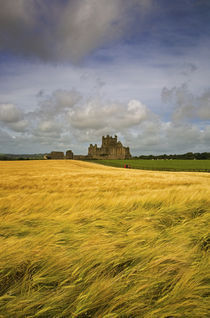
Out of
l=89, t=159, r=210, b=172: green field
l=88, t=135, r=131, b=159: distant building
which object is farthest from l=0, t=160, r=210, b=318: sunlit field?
l=88, t=135, r=131, b=159: distant building

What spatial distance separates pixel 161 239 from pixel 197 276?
57 centimetres

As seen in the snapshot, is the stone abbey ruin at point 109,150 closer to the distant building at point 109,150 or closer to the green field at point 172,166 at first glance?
the distant building at point 109,150

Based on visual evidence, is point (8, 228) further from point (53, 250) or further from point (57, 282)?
point (57, 282)

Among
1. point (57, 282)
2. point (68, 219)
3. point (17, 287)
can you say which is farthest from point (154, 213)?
point (17, 287)

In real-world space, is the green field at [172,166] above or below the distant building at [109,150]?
below

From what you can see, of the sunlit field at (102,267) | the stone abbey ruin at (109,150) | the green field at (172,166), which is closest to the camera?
the sunlit field at (102,267)

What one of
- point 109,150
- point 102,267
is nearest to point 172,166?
point 102,267

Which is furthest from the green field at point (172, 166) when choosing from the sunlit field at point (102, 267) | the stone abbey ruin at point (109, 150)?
the stone abbey ruin at point (109, 150)

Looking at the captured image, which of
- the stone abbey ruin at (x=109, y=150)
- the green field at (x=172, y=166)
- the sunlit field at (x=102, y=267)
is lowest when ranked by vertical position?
the green field at (x=172, y=166)

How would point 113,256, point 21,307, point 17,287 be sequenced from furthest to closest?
point 113,256 < point 17,287 < point 21,307

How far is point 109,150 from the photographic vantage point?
6506 inches

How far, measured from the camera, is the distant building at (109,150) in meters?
159

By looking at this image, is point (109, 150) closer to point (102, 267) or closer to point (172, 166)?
point (172, 166)

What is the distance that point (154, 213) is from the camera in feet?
9.39
